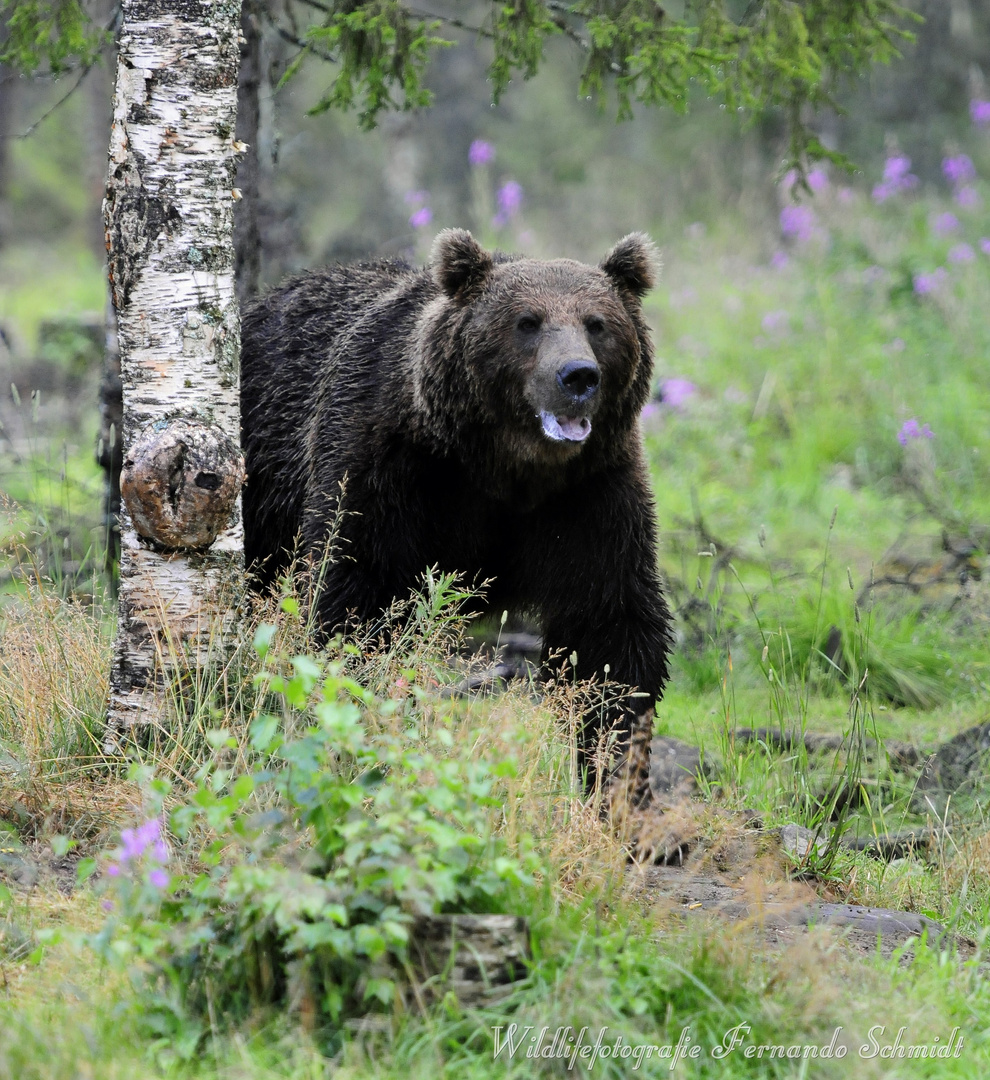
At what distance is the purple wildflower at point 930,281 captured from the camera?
11.2 meters

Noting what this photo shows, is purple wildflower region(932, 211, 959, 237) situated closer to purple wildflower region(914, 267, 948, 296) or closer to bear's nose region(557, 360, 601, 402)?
purple wildflower region(914, 267, 948, 296)

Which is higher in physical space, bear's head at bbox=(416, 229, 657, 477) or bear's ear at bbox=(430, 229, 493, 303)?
bear's ear at bbox=(430, 229, 493, 303)

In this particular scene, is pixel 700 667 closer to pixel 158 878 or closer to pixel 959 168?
pixel 158 878

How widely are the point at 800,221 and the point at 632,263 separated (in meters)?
8.44

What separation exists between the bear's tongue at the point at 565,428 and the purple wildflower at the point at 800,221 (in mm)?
8892

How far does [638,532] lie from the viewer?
5.02 meters

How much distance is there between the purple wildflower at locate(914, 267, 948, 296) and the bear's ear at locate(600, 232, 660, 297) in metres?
6.84

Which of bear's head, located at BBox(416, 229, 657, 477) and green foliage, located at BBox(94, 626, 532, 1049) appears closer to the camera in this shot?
green foliage, located at BBox(94, 626, 532, 1049)

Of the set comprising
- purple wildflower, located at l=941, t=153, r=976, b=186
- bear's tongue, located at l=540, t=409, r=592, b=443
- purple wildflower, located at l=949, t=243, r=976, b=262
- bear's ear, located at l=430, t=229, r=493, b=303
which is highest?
purple wildflower, located at l=941, t=153, r=976, b=186

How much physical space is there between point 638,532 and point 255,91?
3.31m

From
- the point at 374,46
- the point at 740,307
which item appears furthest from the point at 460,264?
the point at 740,307

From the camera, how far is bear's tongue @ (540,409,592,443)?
15.2 ft

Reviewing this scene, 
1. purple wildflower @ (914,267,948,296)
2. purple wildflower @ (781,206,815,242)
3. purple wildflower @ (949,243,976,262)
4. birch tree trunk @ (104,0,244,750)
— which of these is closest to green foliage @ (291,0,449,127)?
birch tree trunk @ (104,0,244,750)

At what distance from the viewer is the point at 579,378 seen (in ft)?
15.0
